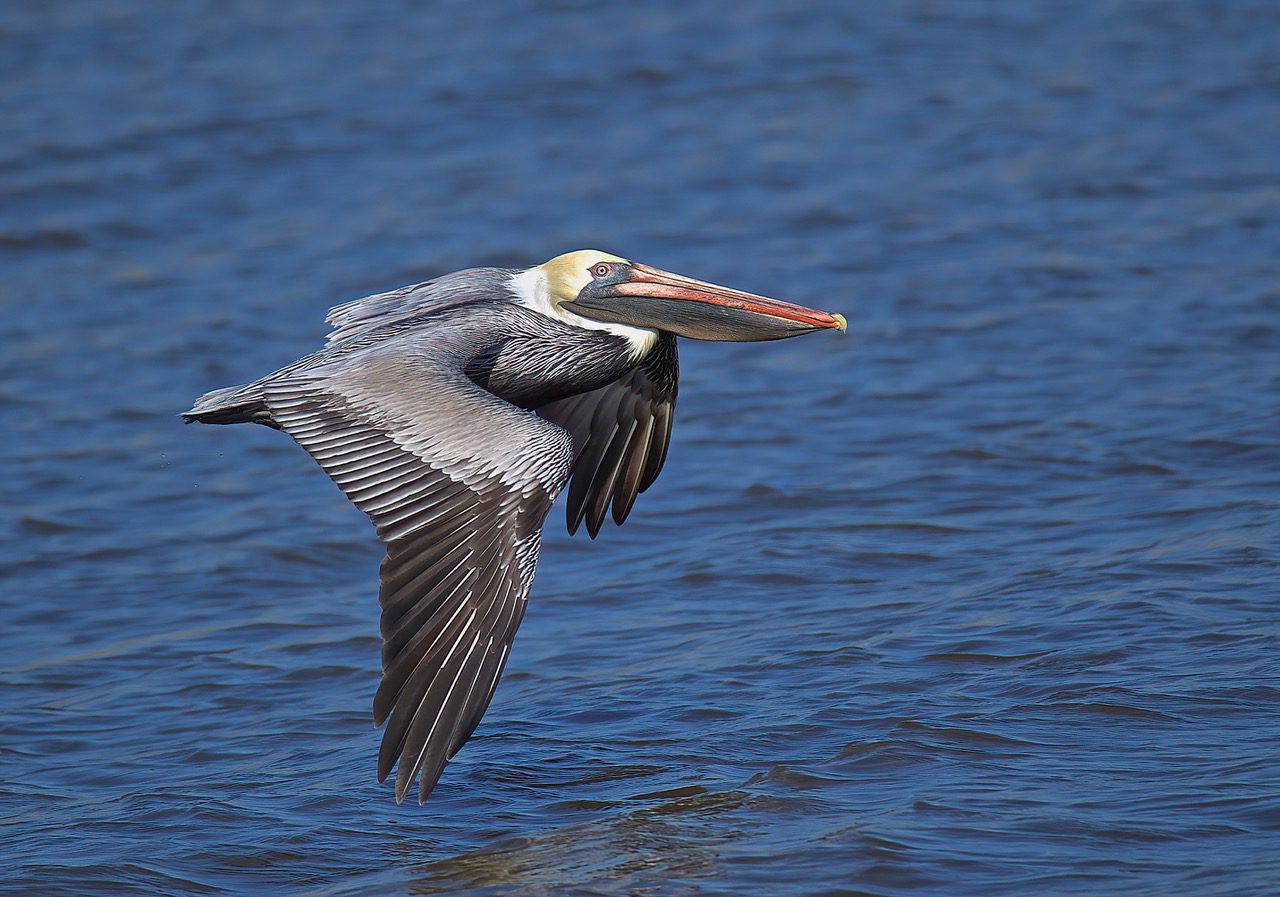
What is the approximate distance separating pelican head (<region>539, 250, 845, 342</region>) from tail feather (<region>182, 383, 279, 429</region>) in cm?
120

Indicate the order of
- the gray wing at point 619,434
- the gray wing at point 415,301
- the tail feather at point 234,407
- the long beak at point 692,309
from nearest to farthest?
the tail feather at point 234,407 → the long beak at point 692,309 → the gray wing at point 415,301 → the gray wing at point 619,434

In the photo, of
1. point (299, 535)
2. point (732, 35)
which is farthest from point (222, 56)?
point (299, 535)

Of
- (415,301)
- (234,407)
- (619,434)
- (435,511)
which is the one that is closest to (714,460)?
(619,434)

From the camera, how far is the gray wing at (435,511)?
4844mm

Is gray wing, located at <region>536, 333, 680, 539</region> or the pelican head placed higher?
the pelican head

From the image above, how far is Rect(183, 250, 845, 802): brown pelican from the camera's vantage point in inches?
193

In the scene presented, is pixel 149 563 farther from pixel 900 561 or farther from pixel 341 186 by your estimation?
pixel 341 186

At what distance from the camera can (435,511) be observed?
5.15 meters

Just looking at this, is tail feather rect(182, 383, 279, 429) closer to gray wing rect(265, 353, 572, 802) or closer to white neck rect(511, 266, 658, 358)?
gray wing rect(265, 353, 572, 802)

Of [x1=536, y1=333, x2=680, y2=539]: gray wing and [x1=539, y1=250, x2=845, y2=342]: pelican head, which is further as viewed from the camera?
[x1=536, y1=333, x2=680, y2=539]: gray wing

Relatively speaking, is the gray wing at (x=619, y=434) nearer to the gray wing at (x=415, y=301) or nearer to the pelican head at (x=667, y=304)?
the pelican head at (x=667, y=304)

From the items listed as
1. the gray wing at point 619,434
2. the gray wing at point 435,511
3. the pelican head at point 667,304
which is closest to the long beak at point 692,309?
the pelican head at point 667,304

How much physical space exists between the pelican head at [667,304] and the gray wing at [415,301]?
1.06 ft

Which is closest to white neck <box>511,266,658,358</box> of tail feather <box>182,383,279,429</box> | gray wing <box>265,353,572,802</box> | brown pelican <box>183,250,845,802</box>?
brown pelican <box>183,250,845,802</box>
